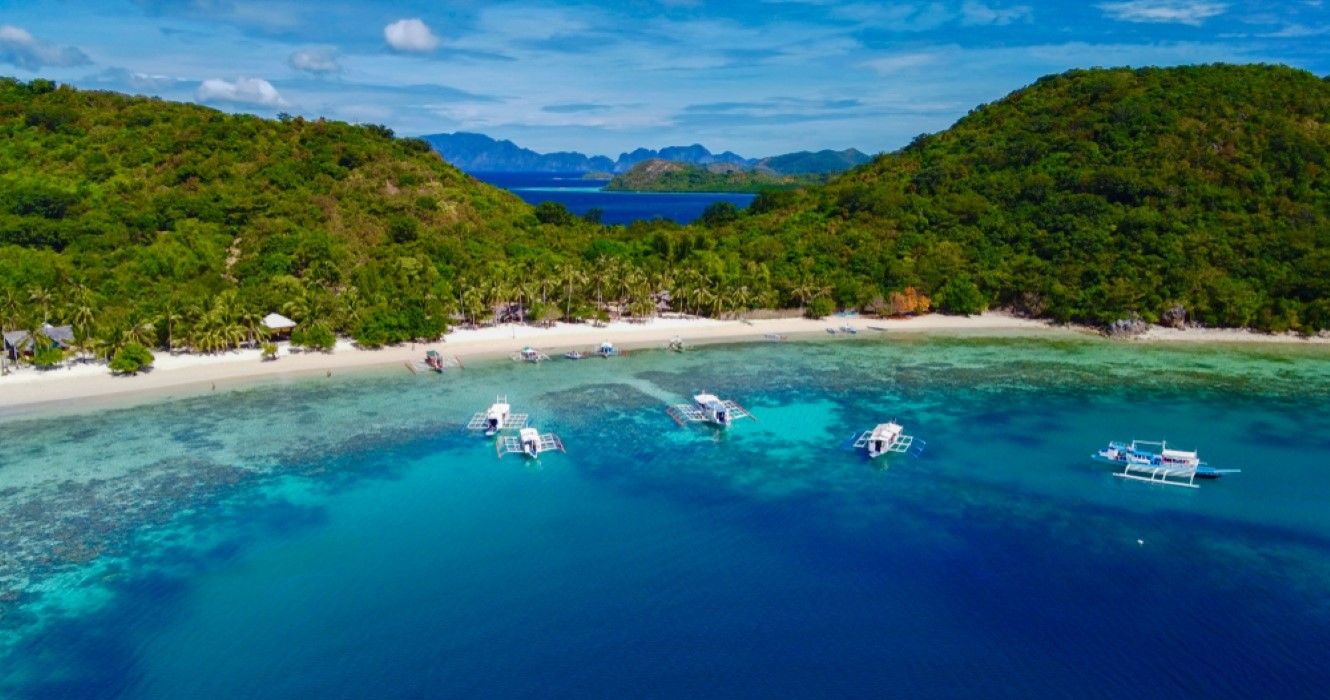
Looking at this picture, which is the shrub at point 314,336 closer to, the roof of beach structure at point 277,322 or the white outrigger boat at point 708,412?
the roof of beach structure at point 277,322

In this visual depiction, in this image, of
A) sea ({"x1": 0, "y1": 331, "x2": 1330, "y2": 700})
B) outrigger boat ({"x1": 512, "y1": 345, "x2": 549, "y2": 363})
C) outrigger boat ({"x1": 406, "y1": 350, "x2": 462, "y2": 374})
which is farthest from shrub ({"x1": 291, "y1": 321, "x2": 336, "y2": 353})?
outrigger boat ({"x1": 512, "y1": 345, "x2": 549, "y2": 363})

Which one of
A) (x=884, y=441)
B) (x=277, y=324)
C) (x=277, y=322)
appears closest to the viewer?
(x=884, y=441)

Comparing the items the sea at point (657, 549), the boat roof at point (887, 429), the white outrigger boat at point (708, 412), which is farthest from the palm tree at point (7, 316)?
the boat roof at point (887, 429)

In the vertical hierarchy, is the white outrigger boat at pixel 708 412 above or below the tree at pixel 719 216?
below

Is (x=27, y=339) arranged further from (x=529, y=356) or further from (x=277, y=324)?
(x=529, y=356)

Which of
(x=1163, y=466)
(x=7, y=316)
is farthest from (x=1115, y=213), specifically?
(x=7, y=316)

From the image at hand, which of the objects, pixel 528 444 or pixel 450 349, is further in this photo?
pixel 450 349

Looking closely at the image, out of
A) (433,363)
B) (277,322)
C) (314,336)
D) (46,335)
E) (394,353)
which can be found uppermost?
(277,322)
